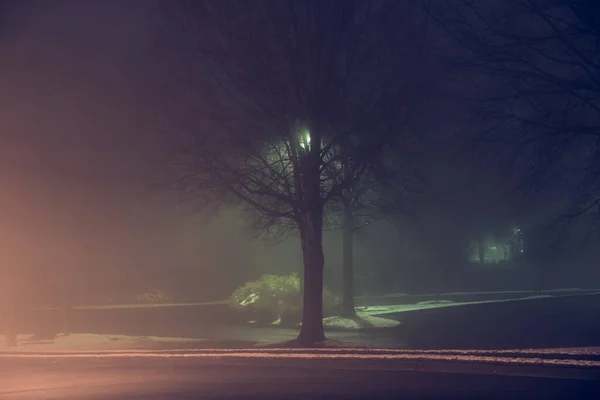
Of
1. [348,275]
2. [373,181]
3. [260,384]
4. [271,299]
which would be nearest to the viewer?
[260,384]

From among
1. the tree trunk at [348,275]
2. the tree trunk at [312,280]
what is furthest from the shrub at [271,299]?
the tree trunk at [312,280]

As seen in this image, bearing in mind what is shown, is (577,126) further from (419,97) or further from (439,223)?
(439,223)

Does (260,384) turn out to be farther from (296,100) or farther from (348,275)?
(348,275)

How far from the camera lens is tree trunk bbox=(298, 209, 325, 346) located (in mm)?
16547

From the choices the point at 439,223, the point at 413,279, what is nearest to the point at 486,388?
the point at 413,279

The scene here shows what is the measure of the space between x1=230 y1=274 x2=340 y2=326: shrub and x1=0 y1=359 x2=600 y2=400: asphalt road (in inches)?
543

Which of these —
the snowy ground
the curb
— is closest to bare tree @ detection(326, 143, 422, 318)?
the snowy ground

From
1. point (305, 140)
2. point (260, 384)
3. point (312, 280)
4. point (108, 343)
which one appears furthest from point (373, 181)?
point (260, 384)

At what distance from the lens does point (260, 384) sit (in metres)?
9.77

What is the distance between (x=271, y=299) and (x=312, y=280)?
10.2 meters

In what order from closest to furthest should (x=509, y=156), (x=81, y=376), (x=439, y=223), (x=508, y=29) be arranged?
(x=81, y=376)
(x=508, y=29)
(x=509, y=156)
(x=439, y=223)

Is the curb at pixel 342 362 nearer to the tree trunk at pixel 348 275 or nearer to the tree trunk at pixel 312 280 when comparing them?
the tree trunk at pixel 312 280

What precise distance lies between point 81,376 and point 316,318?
6.42 meters

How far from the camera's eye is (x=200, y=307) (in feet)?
100
